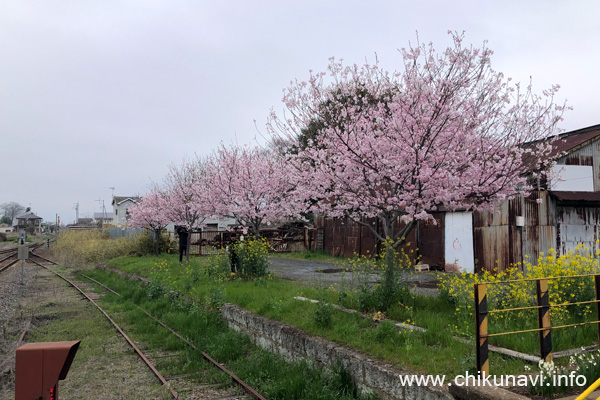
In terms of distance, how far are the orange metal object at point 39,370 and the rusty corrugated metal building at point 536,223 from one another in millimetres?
13914

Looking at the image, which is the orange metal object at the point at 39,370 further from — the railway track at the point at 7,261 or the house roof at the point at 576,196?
the railway track at the point at 7,261

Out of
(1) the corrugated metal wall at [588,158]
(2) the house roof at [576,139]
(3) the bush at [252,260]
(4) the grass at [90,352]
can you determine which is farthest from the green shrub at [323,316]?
(1) the corrugated metal wall at [588,158]

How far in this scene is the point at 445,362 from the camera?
5434mm

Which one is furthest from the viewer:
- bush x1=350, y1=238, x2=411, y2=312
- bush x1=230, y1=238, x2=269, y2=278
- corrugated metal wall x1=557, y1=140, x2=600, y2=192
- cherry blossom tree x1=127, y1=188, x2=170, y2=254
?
cherry blossom tree x1=127, y1=188, x2=170, y2=254

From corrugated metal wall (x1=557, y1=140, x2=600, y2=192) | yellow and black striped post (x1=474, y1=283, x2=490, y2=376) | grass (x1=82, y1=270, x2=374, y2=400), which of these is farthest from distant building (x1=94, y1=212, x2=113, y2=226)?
yellow and black striped post (x1=474, y1=283, x2=490, y2=376)

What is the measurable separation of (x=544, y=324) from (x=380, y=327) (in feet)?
7.75

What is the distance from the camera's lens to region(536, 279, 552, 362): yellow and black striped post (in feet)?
16.5

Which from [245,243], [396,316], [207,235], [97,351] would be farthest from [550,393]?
[207,235]

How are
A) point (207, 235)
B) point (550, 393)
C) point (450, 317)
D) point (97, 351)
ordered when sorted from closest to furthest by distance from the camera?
1. point (550, 393)
2. point (450, 317)
3. point (97, 351)
4. point (207, 235)

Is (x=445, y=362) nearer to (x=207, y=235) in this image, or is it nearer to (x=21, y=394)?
(x=21, y=394)

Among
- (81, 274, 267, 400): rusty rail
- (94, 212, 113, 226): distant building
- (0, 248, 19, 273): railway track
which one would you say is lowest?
(0, 248, 19, 273): railway track

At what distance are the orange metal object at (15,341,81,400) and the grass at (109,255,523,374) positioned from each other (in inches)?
155

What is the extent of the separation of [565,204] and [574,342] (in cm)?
1235

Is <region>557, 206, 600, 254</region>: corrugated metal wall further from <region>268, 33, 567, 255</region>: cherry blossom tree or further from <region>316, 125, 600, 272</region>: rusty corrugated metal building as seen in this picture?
<region>268, 33, 567, 255</region>: cherry blossom tree
